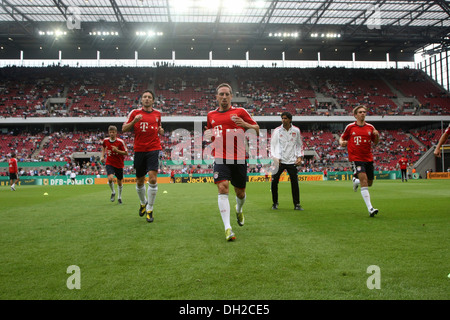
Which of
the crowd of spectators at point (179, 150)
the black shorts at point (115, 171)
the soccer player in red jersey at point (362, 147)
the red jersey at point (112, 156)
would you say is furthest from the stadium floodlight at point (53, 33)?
the soccer player in red jersey at point (362, 147)

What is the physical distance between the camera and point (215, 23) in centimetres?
4319

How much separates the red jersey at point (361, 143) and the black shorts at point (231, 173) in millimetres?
3499

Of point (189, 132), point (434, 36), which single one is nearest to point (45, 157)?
point (189, 132)

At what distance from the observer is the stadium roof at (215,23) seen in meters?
38.0

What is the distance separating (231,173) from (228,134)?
65 cm

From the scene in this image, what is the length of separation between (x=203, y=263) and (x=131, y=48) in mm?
56786

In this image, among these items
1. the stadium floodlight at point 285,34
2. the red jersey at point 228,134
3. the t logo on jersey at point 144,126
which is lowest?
the red jersey at point 228,134

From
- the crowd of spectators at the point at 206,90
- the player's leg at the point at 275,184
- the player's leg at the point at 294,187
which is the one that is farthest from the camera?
the crowd of spectators at the point at 206,90

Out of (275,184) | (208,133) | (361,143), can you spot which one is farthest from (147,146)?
(361,143)

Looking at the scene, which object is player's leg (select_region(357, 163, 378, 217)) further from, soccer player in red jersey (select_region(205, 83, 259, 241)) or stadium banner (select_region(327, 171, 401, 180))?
stadium banner (select_region(327, 171, 401, 180))

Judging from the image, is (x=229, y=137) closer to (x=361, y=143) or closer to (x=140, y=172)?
(x=140, y=172)

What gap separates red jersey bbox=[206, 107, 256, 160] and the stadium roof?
1357 inches

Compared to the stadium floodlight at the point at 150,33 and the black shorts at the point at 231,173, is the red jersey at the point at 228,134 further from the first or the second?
the stadium floodlight at the point at 150,33

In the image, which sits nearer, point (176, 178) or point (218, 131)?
point (218, 131)
